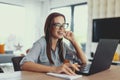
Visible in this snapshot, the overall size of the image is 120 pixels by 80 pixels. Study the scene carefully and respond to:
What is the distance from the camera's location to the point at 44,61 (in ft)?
4.57

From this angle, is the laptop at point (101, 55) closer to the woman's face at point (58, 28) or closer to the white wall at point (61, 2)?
the woman's face at point (58, 28)

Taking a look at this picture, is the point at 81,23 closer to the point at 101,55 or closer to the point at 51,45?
the point at 51,45

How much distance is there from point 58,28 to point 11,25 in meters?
4.32

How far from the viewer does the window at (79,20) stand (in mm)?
5031

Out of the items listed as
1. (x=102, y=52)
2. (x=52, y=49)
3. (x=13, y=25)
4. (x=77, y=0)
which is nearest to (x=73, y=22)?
(x=77, y=0)

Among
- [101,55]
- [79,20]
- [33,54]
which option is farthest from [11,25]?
[101,55]

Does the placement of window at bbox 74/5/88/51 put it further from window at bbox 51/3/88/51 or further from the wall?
the wall

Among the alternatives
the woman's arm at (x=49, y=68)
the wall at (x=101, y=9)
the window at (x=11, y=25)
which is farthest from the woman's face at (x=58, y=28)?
the window at (x=11, y=25)

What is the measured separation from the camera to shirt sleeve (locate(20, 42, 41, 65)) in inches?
49.3

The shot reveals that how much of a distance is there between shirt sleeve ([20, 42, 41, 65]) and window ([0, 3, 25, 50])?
4.19 m

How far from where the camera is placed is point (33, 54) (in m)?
1.31

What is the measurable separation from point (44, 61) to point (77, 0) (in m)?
3.91

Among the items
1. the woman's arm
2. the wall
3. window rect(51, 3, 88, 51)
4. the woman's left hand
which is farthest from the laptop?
window rect(51, 3, 88, 51)

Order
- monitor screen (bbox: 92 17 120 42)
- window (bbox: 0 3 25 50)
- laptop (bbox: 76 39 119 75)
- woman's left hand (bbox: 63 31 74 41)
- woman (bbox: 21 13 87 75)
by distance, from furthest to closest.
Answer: window (bbox: 0 3 25 50), monitor screen (bbox: 92 17 120 42), woman's left hand (bbox: 63 31 74 41), woman (bbox: 21 13 87 75), laptop (bbox: 76 39 119 75)
